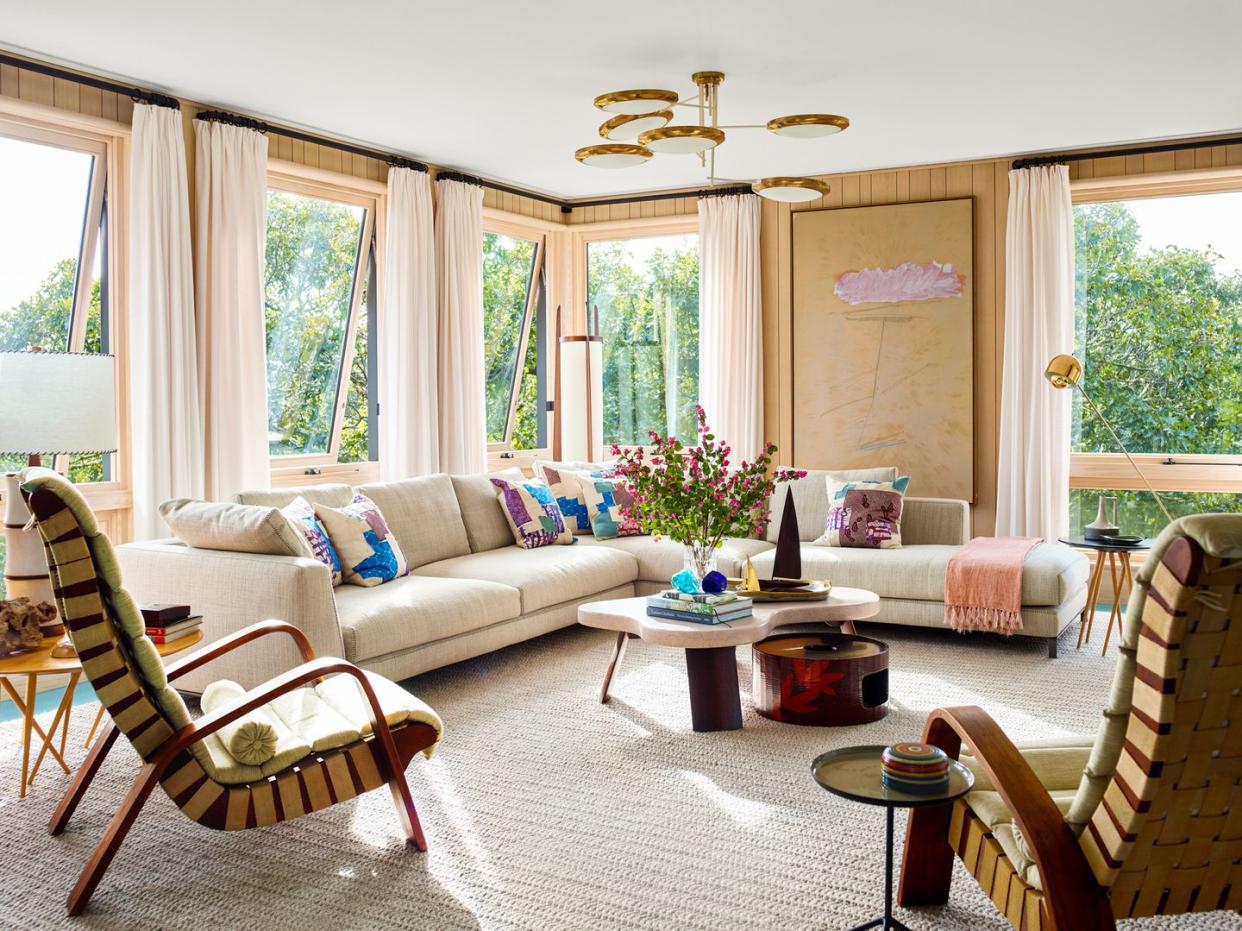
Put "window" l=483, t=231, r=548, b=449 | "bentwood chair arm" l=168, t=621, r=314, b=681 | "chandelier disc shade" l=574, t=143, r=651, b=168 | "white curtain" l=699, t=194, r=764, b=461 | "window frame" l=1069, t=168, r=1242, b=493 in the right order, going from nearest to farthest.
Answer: "bentwood chair arm" l=168, t=621, r=314, b=681
"chandelier disc shade" l=574, t=143, r=651, b=168
"window frame" l=1069, t=168, r=1242, b=493
"white curtain" l=699, t=194, r=764, b=461
"window" l=483, t=231, r=548, b=449

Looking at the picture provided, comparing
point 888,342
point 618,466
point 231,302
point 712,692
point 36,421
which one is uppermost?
point 231,302

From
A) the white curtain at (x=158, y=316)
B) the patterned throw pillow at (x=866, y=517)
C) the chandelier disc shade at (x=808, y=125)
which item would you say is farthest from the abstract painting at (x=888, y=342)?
the white curtain at (x=158, y=316)

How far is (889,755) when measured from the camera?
2203mm

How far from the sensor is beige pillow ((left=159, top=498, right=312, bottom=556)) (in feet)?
12.9

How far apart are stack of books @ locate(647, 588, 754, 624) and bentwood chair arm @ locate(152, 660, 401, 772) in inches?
55.8

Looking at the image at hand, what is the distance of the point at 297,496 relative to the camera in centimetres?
468

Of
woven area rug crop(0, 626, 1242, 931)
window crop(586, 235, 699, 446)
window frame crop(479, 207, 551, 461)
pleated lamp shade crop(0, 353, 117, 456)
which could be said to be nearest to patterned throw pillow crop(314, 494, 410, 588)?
woven area rug crop(0, 626, 1242, 931)

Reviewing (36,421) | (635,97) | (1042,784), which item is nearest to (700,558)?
(635,97)

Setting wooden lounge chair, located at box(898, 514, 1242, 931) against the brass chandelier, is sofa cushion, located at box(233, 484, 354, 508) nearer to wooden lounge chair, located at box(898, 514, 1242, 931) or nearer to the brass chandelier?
the brass chandelier

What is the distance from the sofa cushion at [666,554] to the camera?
5617 millimetres

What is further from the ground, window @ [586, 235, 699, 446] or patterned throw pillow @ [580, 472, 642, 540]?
window @ [586, 235, 699, 446]

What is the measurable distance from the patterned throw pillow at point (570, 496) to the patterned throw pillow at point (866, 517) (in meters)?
1.33

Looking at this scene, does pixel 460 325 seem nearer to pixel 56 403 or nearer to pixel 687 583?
pixel 687 583

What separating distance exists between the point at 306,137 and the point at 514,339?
2388 mm
